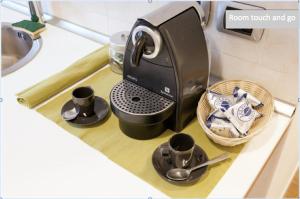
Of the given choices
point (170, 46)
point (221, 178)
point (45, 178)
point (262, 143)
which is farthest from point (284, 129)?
point (45, 178)

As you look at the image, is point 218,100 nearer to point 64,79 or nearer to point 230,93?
point 230,93

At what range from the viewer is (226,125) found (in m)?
0.67

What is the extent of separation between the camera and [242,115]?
2.19 feet

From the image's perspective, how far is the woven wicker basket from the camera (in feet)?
2.11

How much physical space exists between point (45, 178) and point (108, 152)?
138 mm

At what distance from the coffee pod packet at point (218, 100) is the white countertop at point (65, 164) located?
0.34 ft

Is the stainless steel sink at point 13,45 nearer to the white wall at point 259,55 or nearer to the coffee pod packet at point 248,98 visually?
the white wall at point 259,55

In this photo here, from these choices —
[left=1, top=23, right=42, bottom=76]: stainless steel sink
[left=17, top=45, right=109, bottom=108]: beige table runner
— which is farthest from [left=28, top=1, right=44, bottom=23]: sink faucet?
[left=17, top=45, right=109, bottom=108]: beige table runner

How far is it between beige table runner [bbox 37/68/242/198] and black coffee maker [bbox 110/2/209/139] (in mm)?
24

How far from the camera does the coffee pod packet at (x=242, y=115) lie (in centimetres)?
66

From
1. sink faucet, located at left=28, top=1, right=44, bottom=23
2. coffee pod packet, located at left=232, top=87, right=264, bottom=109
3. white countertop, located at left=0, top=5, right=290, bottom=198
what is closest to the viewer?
white countertop, located at left=0, top=5, right=290, bottom=198

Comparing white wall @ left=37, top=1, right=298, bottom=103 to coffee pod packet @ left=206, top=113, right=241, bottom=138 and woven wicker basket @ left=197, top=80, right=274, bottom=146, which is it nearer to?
woven wicker basket @ left=197, top=80, right=274, bottom=146

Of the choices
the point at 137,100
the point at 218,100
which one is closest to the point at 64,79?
the point at 137,100

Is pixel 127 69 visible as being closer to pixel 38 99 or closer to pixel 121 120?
pixel 121 120
